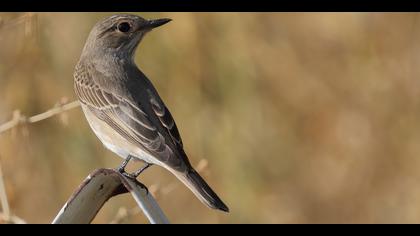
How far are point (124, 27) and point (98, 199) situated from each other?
3450 millimetres

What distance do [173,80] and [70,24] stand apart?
1.17m

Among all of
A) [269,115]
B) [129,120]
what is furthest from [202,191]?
[269,115]

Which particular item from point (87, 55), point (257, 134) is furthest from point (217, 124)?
point (87, 55)

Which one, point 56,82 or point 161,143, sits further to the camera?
point 56,82

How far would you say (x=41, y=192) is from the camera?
29.5 feet

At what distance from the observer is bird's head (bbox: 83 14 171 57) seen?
22.2 ft

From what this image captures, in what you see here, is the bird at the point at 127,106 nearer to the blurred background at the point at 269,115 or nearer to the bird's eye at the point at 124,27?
the bird's eye at the point at 124,27

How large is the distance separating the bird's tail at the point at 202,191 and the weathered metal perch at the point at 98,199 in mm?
1370

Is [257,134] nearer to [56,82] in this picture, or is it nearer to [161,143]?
→ [56,82]

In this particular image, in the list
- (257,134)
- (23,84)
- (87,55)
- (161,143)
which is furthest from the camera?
(257,134)

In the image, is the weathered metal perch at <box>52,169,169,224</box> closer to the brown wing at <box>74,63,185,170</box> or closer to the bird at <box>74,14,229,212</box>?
the bird at <box>74,14,229,212</box>

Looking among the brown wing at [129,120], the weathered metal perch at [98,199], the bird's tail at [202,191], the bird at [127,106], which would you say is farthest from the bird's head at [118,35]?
the weathered metal perch at [98,199]

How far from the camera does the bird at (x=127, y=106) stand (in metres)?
5.71

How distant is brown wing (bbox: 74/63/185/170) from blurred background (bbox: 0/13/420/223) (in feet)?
7.45
